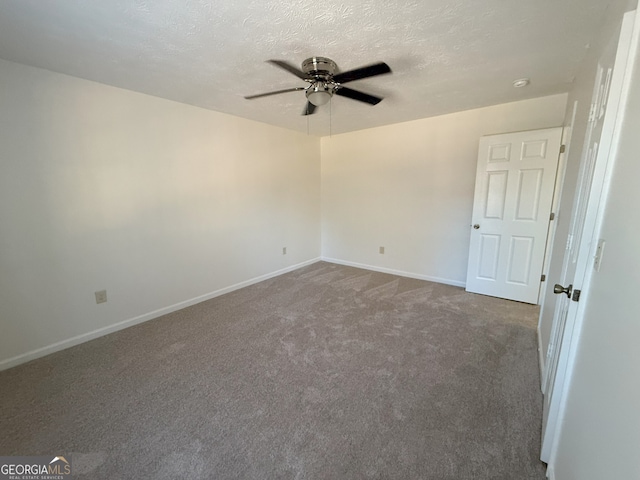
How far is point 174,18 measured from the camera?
1.50 metres

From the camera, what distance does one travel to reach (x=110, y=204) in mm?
2516

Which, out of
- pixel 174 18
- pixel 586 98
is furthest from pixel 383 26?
pixel 586 98

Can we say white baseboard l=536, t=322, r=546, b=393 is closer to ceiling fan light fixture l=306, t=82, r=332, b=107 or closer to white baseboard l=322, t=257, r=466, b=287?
white baseboard l=322, t=257, r=466, b=287

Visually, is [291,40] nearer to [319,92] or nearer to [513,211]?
[319,92]

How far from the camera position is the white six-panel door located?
292 cm

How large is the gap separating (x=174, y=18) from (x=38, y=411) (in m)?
2.50

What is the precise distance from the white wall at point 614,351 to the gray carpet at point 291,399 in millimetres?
565

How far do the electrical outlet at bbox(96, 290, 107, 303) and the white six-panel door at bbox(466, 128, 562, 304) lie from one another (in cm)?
410

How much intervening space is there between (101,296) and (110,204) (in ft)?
2.87

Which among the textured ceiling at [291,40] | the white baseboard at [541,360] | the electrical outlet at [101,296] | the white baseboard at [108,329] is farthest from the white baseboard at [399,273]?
the electrical outlet at [101,296]

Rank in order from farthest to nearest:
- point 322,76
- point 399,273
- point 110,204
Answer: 1. point 399,273
2. point 110,204
3. point 322,76

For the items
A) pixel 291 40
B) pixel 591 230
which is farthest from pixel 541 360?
pixel 291 40

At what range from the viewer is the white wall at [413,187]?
3363 millimetres

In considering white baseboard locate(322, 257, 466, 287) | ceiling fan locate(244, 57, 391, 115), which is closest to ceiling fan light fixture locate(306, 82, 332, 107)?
ceiling fan locate(244, 57, 391, 115)
